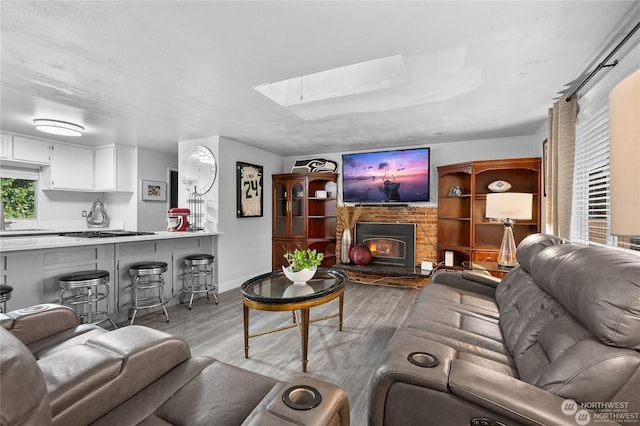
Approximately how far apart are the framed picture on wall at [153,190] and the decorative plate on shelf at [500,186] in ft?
18.0

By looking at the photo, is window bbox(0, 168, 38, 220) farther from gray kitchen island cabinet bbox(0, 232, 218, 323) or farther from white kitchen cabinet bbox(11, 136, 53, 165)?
gray kitchen island cabinet bbox(0, 232, 218, 323)

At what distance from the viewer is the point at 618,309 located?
1.02 m

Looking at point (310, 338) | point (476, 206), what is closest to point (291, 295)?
point (310, 338)

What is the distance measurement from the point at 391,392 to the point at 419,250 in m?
3.82

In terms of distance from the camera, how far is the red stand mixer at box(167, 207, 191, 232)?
4.00 m

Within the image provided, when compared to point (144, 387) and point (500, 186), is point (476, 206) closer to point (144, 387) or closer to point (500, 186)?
point (500, 186)

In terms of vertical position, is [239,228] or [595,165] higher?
[595,165]

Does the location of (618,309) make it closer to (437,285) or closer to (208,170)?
(437,285)

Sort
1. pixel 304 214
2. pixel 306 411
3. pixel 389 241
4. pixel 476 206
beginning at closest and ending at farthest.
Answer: pixel 306 411
pixel 476 206
pixel 389 241
pixel 304 214

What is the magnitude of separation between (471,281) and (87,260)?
367 cm

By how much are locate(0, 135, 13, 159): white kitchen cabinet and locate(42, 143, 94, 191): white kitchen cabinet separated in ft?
1.66

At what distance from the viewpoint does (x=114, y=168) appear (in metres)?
4.91

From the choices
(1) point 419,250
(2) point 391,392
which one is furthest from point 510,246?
(2) point 391,392

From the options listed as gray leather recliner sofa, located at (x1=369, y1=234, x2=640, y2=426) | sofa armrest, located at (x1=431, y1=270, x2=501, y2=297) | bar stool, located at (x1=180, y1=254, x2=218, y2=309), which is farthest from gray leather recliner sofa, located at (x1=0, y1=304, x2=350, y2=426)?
bar stool, located at (x1=180, y1=254, x2=218, y2=309)
